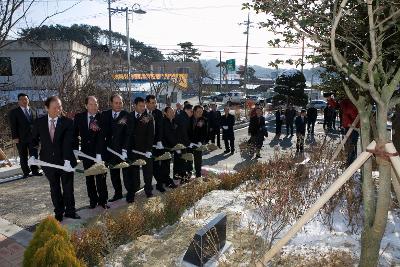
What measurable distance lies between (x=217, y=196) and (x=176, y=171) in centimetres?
166

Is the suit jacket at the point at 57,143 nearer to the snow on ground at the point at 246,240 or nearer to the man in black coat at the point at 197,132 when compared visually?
the snow on ground at the point at 246,240

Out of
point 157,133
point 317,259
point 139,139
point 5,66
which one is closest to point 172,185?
point 157,133

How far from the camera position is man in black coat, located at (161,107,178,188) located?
24.2ft

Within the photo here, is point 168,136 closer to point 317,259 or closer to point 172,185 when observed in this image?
point 172,185

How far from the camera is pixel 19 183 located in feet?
24.3

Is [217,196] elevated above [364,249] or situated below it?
below

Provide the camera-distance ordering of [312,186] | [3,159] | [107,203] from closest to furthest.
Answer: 1. [312,186]
2. [107,203]
3. [3,159]

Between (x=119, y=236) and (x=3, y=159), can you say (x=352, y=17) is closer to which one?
(x=119, y=236)

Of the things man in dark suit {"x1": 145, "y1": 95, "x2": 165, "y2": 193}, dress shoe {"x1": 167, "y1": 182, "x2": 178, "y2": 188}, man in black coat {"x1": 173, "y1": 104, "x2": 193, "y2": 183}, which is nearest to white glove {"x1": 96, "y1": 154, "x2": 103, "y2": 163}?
man in dark suit {"x1": 145, "y1": 95, "x2": 165, "y2": 193}

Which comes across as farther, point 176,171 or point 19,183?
point 176,171

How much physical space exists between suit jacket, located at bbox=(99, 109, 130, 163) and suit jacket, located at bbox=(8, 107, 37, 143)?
242 centimetres

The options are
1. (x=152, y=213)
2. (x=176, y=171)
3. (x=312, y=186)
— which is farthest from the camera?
(x=176, y=171)

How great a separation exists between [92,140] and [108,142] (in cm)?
28

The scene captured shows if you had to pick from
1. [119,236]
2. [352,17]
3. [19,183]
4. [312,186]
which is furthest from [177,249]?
[19,183]
